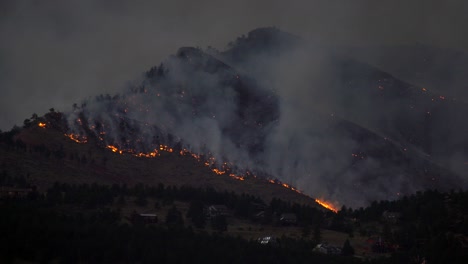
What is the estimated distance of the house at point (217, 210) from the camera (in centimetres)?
14112

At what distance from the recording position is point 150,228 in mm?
113188

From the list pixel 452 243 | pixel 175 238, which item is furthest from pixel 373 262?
pixel 175 238

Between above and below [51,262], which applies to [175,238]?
above

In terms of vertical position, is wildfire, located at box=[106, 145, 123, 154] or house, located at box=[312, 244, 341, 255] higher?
wildfire, located at box=[106, 145, 123, 154]

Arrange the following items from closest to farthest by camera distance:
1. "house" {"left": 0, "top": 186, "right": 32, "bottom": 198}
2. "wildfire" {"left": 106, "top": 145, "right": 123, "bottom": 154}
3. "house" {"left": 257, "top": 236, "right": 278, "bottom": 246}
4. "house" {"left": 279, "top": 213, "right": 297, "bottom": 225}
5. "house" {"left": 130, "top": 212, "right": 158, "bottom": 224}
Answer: "house" {"left": 257, "top": 236, "right": 278, "bottom": 246}, "house" {"left": 130, "top": 212, "right": 158, "bottom": 224}, "house" {"left": 0, "top": 186, "right": 32, "bottom": 198}, "house" {"left": 279, "top": 213, "right": 297, "bottom": 225}, "wildfire" {"left": 106, "top": 145, "right": 123, "bottom": 154}

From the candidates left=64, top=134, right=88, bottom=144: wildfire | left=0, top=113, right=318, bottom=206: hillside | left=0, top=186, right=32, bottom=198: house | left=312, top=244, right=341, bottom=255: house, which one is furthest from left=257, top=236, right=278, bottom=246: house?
left=64, top=134, right=88, bottom=144: wildfire

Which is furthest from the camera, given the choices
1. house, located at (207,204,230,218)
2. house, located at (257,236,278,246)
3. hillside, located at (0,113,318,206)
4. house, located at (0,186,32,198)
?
hillside, located at (0,113,318,206)

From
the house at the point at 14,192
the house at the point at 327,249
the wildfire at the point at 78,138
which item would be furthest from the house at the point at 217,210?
the wildfire at the point at 78,138

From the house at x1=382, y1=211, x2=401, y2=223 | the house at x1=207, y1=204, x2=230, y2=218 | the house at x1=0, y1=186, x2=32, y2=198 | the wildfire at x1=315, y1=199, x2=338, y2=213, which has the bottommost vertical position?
the house at x1=0, y1=186, x2=32, y2=198

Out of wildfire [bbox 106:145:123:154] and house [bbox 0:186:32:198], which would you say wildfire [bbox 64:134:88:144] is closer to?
wildfire [bbox 106:145:123:154]

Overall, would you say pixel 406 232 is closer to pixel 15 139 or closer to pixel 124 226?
pixel 124 226

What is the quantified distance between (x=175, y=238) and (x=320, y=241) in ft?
103

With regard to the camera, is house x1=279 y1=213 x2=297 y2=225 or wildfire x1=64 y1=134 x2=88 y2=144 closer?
house x1=279 y1=213 x2=297 y2=225

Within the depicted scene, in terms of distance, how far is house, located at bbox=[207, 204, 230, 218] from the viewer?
141m
